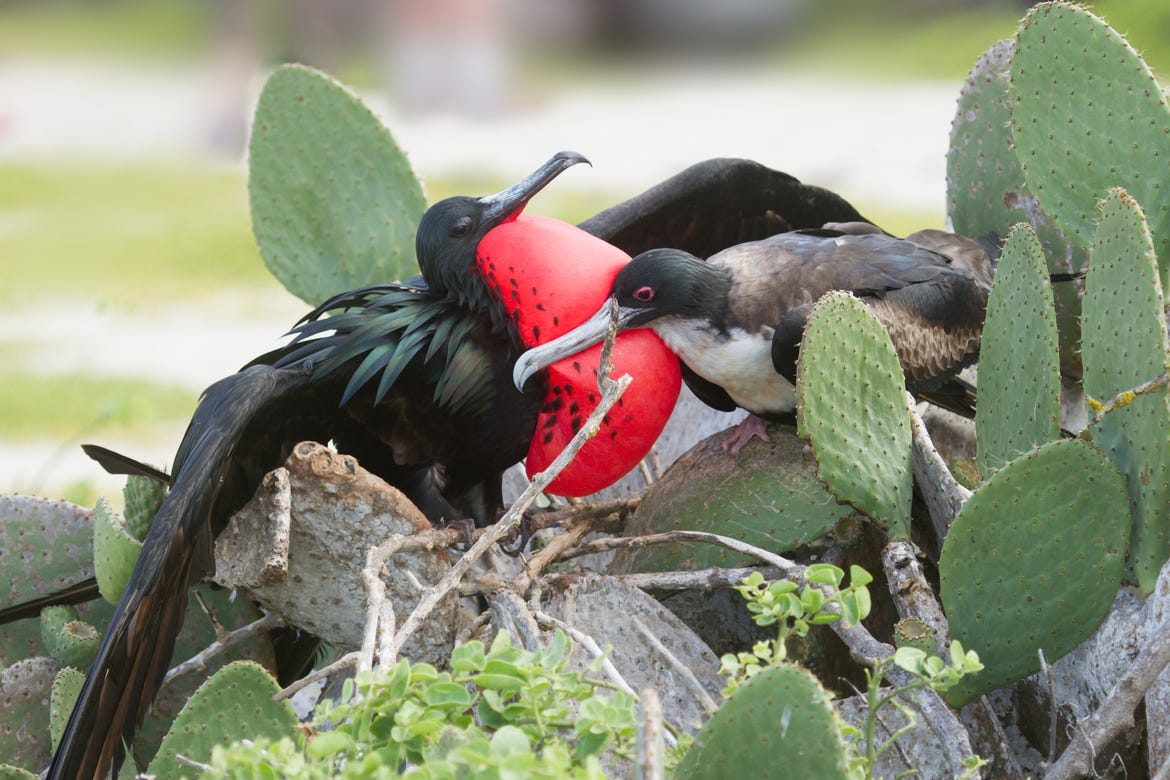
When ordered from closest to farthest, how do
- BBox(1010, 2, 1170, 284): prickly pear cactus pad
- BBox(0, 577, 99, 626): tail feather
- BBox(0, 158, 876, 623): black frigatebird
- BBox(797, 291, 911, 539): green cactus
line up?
BBox(797, 291, 911, 539): green cactus
BBox(1010, 2, 1170, 284): prickly pear cactus pad
BBox(0, 577, 99, 626): tail feather
BBox(0, 158, 876, 623): black frigatebird

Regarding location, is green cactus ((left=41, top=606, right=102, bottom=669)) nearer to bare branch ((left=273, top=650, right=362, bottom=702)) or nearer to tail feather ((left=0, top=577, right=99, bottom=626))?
tail feather ((left=0, top=577, right=99, bottom=626))

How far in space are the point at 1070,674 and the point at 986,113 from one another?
94cm

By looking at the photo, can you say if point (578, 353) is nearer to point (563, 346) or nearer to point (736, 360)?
point (563, 346)

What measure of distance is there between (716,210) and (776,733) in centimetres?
132

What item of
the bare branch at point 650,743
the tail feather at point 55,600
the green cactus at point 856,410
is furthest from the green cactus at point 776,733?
the tail feather at point 55,600

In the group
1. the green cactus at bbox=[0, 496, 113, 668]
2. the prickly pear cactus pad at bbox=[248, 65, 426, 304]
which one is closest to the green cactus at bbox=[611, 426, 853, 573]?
the prickly pear cactus pad at bbox=[248, 65, 426, 304]

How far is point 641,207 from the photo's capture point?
7.57ft

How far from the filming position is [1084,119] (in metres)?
1.84

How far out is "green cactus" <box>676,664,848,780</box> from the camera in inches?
45.8

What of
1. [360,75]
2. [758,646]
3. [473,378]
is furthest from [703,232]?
[360,75]

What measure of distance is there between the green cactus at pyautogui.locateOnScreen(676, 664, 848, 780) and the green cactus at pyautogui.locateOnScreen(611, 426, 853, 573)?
57 cm

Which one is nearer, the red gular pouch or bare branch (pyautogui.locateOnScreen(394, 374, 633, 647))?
bare branch (pyautogui.locateOnScreen(394, 374, 633, 647))

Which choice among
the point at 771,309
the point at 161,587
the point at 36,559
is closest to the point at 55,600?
the point at 36,559

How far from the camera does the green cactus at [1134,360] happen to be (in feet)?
4.97
